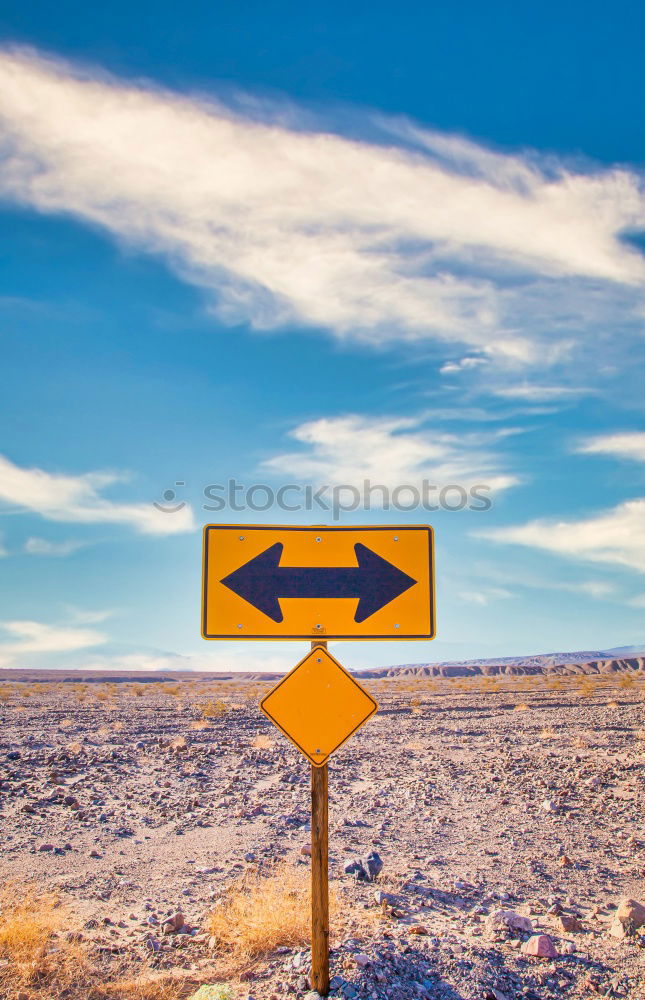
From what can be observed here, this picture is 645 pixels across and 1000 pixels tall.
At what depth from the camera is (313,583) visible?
13.9ft

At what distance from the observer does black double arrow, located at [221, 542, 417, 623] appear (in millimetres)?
4223

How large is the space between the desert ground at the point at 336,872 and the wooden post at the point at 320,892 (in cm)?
15

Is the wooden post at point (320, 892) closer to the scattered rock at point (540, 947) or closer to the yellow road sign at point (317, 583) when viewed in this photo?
the yellow road sign at point (317, 583)

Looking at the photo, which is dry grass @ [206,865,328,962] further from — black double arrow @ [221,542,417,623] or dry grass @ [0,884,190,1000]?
black double arrow @ [221,542,417,623]

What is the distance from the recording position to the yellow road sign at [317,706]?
161 inches

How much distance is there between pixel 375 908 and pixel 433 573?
9.80 feet

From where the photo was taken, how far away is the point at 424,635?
13.8 feet

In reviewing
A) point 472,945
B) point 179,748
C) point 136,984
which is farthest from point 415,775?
point 136,984

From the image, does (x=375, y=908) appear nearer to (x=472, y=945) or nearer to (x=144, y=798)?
(x=472, y=945)

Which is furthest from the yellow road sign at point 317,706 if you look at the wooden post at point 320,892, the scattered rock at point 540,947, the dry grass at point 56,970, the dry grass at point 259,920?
the scattered rock at point 540,947

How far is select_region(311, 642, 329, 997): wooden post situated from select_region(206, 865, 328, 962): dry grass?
2.56ft

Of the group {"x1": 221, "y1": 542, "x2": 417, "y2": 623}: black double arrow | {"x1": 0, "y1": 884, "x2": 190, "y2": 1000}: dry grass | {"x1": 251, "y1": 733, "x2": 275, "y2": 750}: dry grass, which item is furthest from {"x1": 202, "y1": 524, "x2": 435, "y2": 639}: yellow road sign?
{"x1": 251, "y1": 733, "x2": 275, "y2": 750}: dry grass

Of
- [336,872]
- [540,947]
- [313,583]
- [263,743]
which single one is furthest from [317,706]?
[263,743]

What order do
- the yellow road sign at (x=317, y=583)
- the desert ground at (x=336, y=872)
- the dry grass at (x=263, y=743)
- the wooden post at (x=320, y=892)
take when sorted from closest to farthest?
the wooden post at (x=320, y=892) < the yellow road sign at (x=317, y=583) < the desert ground at (x=336, y=872) < the dry grass at (x=263, y=743)
